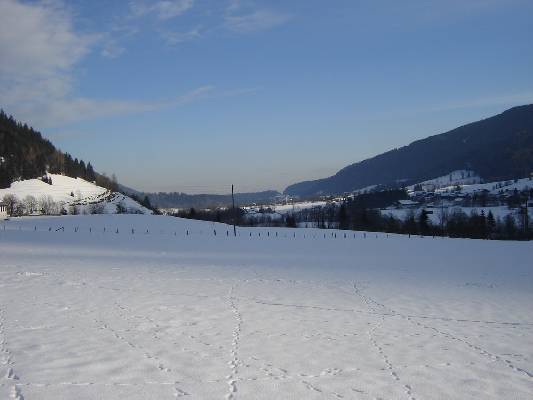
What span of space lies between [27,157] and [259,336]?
558 feet

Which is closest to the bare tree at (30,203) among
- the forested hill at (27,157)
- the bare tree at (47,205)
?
the bare tree at (47,205)

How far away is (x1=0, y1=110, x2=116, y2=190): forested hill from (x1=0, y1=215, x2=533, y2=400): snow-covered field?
13787cm

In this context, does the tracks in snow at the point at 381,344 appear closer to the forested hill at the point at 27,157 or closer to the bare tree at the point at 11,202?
the bare tree at the point at 11,202

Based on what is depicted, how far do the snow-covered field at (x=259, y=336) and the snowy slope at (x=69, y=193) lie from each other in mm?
123542

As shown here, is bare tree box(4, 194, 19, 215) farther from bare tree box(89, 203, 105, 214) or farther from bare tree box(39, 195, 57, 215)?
bare tree box(89, 203, 105, 214)

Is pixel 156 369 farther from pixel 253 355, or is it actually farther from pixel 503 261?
pixel 503 261

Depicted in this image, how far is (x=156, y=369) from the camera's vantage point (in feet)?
26.1

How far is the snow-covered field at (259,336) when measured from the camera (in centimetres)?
736

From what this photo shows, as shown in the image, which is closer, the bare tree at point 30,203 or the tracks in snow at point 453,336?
the tracks in snow at point 453,336

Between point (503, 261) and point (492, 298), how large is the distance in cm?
1637

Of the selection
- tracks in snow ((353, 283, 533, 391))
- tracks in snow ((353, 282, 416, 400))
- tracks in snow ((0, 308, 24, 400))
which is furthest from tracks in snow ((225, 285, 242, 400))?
tracks in snow ((353, 283, 533, 391))

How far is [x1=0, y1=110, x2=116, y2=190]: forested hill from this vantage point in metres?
145

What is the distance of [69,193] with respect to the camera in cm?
15000

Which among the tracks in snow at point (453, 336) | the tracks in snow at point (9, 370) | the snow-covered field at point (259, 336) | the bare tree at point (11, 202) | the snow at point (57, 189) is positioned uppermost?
the snow at point (57, 189)
